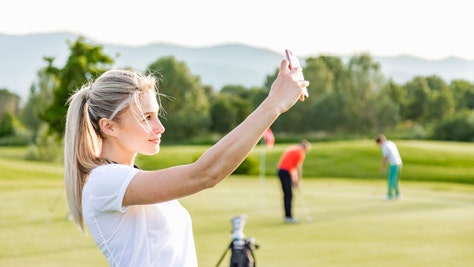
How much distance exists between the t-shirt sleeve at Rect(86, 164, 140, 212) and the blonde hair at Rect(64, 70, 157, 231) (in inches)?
5.4

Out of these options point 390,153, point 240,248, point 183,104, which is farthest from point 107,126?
point 183,104

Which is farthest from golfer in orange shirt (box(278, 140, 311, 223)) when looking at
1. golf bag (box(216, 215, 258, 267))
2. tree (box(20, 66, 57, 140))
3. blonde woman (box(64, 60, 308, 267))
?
tree (box(20, 66, 57, 140))

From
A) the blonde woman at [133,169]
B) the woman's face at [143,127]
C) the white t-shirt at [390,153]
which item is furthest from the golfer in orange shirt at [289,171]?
the woman's face at [143,127]

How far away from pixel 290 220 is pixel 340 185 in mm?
13305

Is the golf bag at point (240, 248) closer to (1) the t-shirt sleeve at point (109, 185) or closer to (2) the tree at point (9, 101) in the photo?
(1) the t-shirt sleeve at point (109, 185)

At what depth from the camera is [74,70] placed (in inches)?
731

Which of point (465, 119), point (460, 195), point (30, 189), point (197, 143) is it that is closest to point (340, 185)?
point (460, 195)

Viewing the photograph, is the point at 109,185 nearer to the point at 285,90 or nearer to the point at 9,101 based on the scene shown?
the point at 285,90

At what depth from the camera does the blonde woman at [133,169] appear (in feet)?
8.54

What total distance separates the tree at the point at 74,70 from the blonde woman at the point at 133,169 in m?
15.2

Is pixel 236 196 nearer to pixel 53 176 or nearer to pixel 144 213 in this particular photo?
pixel 53 176

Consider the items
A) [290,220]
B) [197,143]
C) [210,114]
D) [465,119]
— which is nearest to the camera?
[290,220]

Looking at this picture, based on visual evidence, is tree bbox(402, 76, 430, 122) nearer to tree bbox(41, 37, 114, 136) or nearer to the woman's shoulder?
tree bbox(41, 37, 114, 136)

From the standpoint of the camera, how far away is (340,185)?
30.0 metres
